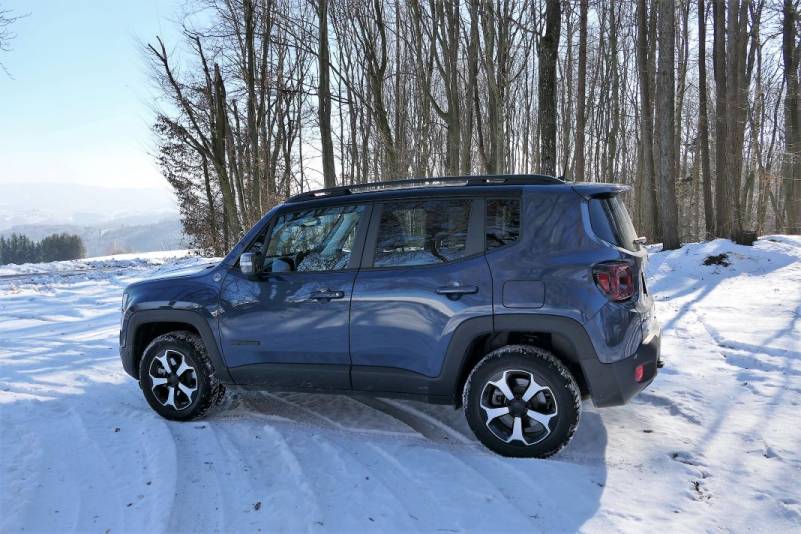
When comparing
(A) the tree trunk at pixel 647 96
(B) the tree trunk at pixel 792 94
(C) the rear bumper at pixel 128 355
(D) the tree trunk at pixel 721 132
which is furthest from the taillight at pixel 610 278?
(B) the tree trunk at pixel 792 94

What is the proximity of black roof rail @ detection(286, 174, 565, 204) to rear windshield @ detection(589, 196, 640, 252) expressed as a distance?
311 mm

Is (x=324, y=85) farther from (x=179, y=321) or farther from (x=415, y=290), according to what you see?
(x=415, y=290)

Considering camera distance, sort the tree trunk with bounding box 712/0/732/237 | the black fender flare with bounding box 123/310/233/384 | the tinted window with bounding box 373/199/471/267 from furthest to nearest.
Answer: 1. the tree trunk with bounding box 712/0/732/237
2. the black fender flare with bounding box 123/310/233/384
3. the tinted window with bounding box 373/199/471/267

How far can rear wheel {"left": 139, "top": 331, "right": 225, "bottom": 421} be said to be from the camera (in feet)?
14.4

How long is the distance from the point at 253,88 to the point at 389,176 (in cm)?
636

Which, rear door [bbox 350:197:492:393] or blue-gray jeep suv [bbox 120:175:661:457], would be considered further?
rear door [bbox 350:197:492:393]

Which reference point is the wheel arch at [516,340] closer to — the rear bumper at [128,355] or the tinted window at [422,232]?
the tinted window at [422,232]

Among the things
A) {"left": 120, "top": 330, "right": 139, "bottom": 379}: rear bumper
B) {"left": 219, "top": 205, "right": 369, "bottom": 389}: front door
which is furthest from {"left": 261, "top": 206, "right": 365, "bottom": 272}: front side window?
{"left": 120, "top": 330, "right": 139, "bottom": 379}: rear bumper

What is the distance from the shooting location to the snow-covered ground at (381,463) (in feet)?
9.55

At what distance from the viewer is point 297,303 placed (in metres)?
4.03

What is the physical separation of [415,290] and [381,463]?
1.17 m

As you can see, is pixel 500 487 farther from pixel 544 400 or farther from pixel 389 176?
pixel 389 176

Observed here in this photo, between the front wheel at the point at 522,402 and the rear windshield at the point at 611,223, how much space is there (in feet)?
2.90

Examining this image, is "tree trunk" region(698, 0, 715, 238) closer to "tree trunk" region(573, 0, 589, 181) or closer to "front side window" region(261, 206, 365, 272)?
"tree trunk" region(573, 0, 589, 181)
